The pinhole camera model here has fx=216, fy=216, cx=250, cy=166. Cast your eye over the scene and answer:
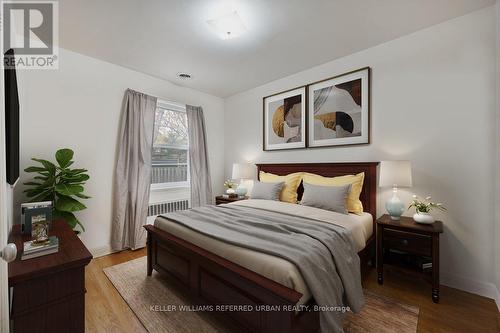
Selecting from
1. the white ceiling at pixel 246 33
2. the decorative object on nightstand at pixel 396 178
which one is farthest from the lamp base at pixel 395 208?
the white ceiling at pixel 246 33

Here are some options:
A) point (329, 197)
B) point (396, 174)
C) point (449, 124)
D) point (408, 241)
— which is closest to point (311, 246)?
point (329, 197)

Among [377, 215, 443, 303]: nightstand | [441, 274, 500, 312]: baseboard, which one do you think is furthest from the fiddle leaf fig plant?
[441, 274, 500, 312]: baseboard

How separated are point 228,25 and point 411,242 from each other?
2.82m

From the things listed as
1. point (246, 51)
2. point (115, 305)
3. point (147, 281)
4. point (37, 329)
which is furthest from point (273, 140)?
point (37, 329)

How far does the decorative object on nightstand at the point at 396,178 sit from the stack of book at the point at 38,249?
2777mm

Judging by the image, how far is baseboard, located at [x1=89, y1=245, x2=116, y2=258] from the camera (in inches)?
115

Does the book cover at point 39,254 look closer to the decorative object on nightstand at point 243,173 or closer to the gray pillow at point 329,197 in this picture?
the gray pillow at point 329,197

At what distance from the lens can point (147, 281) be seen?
2283mm

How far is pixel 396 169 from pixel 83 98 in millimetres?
3889

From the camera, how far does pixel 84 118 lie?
9.44ft

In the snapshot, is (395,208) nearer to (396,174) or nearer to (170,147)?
(396,174)

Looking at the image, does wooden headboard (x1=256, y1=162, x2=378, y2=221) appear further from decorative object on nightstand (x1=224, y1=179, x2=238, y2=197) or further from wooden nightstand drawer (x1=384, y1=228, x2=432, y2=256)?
decorative object on nightstand (x1=224, y1=179, x2=238, y2=197)

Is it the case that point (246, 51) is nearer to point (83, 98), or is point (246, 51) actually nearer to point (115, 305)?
point (83, 98)

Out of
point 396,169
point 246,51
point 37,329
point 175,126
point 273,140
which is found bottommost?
point 37,329
